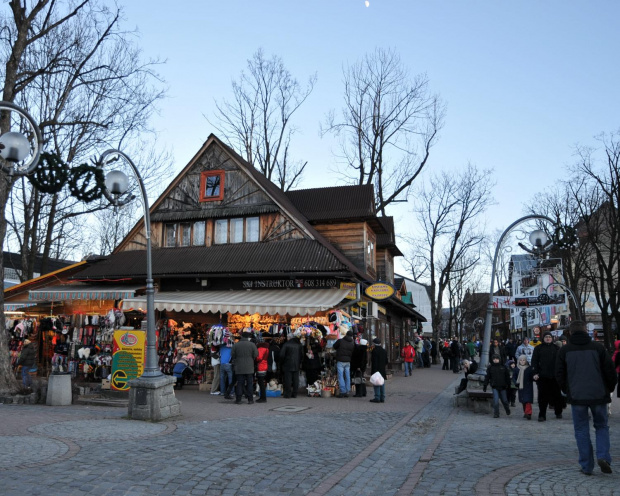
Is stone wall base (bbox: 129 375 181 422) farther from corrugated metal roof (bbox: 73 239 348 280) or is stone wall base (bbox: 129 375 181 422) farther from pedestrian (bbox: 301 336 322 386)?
corrugated metal roof (bbox: 73 239 348 280)

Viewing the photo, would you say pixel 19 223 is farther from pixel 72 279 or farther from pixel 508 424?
pixel 508 424

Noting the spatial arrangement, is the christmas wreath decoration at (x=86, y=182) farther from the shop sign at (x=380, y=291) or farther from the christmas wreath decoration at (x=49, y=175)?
the shop sign at (x=380, y=291)

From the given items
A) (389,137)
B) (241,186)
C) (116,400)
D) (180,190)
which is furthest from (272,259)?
(389,137)

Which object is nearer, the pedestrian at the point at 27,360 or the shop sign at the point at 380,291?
the pedestrian at the point at 27,360

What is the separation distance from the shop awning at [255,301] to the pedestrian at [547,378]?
5.78 m

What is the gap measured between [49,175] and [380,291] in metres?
11.9

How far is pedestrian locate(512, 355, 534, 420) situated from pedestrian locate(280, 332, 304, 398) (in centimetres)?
580

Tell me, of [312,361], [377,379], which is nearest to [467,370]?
[377,379]

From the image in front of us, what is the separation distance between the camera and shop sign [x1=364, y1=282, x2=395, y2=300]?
17438 mm

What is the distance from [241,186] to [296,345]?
7957mm

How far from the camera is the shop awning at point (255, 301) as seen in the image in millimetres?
15680

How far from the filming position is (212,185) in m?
21.4

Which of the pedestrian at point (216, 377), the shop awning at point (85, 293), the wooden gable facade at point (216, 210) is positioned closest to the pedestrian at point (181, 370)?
the pedestrian at point (216, 377)

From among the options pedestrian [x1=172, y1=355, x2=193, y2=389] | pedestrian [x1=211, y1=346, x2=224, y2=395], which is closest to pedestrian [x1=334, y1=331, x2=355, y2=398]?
pedestrian [x1=211, y1=346, x2=224, y2=395]
